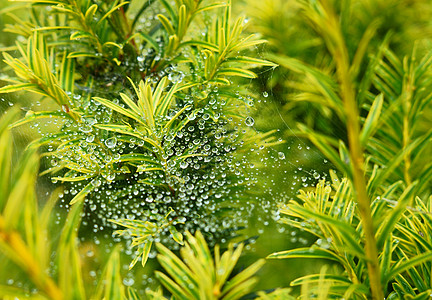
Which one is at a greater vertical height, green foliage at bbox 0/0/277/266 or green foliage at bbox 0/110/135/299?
green foliage at bbox 0/0/277/266

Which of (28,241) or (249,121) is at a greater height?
(249,121)

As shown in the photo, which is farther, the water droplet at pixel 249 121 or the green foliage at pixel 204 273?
the water droplet at pixel 249 121

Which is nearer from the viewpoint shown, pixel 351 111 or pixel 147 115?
pixel 351 111

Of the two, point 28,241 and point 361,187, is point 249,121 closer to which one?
point 361,187

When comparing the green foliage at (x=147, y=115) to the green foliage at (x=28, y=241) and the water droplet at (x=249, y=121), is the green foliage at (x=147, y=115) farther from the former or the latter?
the green foliage at (x=28, y=241)

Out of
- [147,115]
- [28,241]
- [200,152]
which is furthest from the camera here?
[200,152]

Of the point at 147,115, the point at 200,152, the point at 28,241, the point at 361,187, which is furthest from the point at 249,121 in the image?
the point at 28,241

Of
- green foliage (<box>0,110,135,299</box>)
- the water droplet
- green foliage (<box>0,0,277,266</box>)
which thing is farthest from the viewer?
the water droplet

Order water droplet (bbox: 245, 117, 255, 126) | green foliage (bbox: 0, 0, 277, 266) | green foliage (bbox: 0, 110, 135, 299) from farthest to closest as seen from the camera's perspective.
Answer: water droplet (bbox: 245, 117, 255, 126) < green foliage (bbox: 0, 0, 277, 266) < green foliage (bbox: 0, 110, 135, 299)

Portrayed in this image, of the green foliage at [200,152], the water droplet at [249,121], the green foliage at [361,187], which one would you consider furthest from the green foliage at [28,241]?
the water droplet at [249,121]

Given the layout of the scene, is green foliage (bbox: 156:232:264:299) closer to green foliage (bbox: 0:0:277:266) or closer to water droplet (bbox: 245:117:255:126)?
green foliage (bbox: 0:0:277:266)

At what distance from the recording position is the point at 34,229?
0.22m

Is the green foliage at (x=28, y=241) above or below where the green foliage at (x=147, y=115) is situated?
below

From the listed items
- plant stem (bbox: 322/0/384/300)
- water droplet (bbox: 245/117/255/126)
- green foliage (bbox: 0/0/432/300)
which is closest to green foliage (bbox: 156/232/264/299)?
green foliage (bbox: 0/0/432/300)
